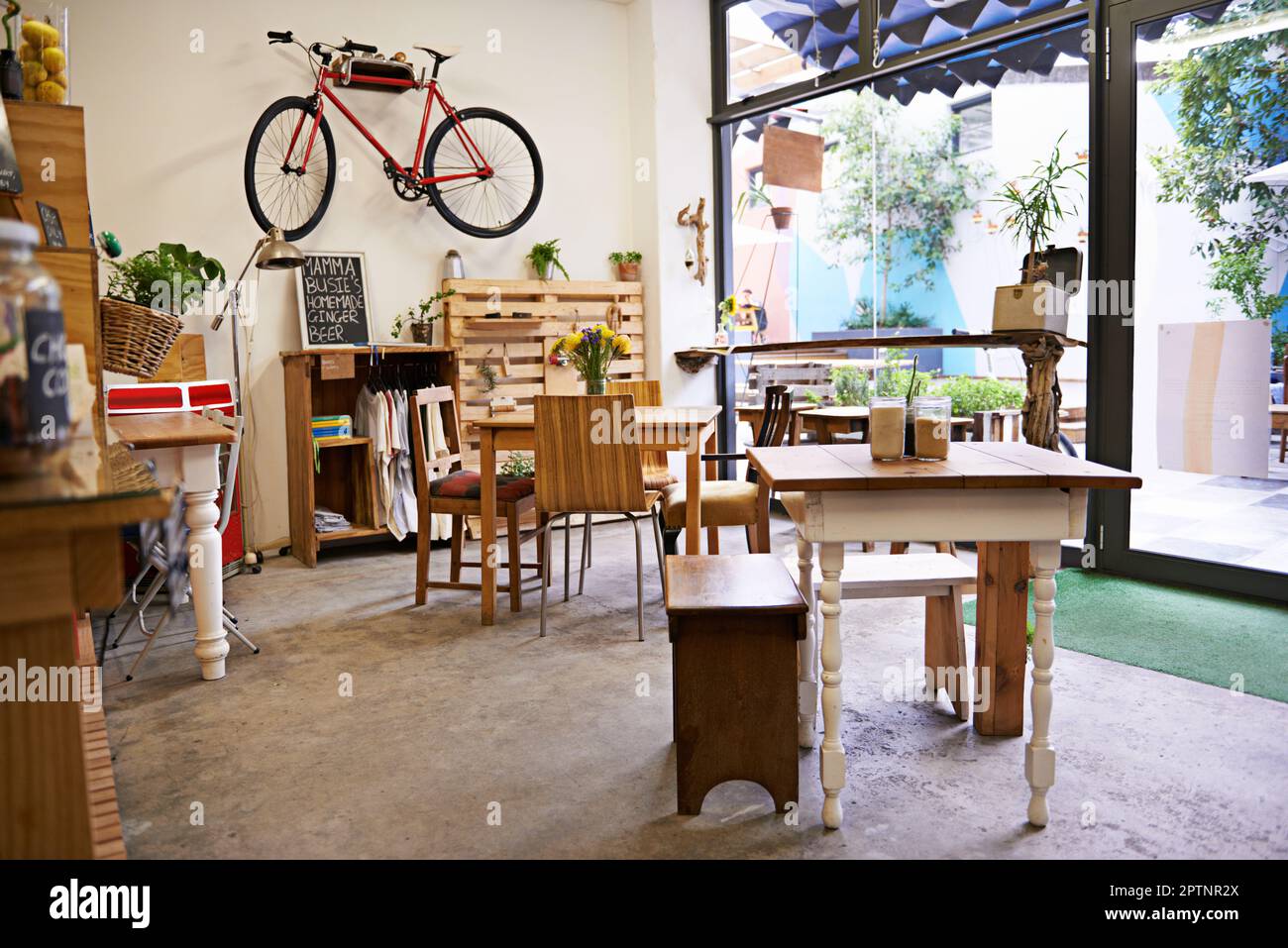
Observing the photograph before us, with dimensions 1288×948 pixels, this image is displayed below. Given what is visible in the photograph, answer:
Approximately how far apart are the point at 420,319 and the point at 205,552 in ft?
9.27

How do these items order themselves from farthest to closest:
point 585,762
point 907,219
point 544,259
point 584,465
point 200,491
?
point 544,259 < point 907,219 < point 584,465 < point 200,491 < point 585,762

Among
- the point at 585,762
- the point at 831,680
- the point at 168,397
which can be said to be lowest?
the point at 585,762

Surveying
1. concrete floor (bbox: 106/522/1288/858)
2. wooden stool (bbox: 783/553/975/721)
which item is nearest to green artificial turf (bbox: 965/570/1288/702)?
concrete floor (bbox: 106/522/1288/858)

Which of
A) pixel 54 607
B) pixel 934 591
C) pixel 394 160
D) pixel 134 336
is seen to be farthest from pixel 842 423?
pixel 54 607

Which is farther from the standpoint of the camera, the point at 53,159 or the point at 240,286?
the point at 240,286

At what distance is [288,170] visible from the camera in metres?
5.44

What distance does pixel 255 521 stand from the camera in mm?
5539

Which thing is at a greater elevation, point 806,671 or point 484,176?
point 484,176

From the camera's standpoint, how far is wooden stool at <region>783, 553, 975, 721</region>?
9.24ft

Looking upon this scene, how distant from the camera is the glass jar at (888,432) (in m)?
2.42

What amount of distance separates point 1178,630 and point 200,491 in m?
3.56

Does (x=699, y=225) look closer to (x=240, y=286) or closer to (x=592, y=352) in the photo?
(x=592, y=352)

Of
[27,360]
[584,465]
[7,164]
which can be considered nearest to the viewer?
[27,360]
